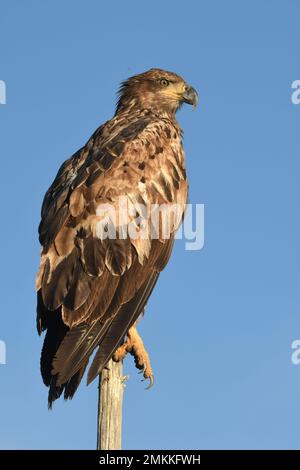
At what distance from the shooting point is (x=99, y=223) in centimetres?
1089

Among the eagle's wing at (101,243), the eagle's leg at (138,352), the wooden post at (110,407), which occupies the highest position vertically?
the eagle's wing at (101,243)

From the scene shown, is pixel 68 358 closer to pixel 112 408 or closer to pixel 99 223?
pixel 112 408

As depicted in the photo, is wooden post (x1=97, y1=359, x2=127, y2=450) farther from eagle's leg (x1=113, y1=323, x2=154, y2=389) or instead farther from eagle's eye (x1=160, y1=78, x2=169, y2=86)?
eagle's eye (x1=160, y1=78, x2=169, y2=86)

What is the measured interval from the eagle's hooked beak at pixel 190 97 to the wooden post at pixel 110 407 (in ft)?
16.0

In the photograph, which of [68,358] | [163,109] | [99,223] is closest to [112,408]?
[68,358]

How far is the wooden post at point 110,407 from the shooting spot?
9.00m

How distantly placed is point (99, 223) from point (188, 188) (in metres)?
1.82

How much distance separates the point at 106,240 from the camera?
10906 millimetres

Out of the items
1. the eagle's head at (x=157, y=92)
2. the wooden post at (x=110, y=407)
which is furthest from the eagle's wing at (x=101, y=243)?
the eagle's head at (x=157, y=92)

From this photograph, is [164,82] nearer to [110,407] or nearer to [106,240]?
[106,240]

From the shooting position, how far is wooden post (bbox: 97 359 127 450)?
9.00m

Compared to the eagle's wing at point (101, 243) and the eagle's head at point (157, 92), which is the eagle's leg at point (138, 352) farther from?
the eagle's head at point (157, 92)

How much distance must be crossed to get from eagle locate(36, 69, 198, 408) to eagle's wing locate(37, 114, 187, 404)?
0.01 meters
